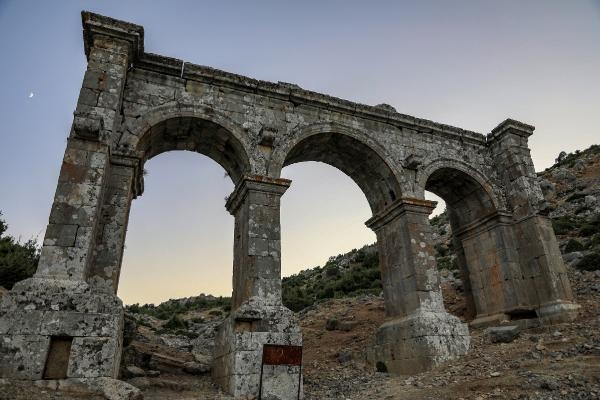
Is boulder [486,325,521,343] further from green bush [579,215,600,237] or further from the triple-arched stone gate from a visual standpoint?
green bush [579,215,600,237]

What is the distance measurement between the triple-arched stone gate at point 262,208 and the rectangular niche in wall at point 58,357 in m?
0.03

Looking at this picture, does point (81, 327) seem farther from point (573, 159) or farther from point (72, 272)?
point (573, 159)

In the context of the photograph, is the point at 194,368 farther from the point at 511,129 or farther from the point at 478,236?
the point at 511,129

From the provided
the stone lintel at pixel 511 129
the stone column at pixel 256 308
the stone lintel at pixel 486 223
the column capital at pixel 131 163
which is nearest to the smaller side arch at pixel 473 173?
the stone lintel at pixel 486 223

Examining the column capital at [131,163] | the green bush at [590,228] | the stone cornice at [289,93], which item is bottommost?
the column capital at [131,163]

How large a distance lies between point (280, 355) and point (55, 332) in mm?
3039

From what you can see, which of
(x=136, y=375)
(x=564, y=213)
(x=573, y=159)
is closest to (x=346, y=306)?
(x=136, y=375)

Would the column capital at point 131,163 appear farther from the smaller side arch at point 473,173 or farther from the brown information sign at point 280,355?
the smaller side arch at point 473,173

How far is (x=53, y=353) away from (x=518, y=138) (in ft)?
36.6

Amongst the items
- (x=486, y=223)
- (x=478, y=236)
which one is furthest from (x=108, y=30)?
(x=478, y=236)

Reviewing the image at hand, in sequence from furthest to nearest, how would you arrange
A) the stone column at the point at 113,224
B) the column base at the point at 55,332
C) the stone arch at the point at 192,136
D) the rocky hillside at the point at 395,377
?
the stone arch at the point at 192,136 < the stone column at the point at 113,224 < the rocky hillside at the point at 395,377 < the column base at the point at 55,332

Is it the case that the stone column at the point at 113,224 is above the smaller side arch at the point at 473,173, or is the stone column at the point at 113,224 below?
below

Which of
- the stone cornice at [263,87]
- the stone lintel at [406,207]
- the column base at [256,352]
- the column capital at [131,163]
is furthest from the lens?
the stone lintel at [406,207]

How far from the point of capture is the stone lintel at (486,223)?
32.2ft
